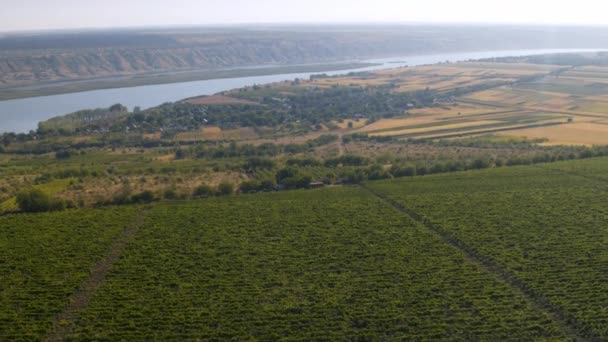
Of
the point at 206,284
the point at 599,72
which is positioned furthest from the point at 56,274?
the point at 599,72

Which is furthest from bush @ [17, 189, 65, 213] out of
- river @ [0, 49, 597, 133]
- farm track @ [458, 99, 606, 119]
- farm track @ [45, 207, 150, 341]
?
farm track @ [458, 99, 606, 119]

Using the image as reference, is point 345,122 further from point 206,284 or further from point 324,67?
point 324,67

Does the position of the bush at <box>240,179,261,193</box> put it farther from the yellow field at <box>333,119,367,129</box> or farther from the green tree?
the yellow field at <box>333,119,367,129</box>

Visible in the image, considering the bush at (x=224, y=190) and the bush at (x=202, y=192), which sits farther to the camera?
the bush at (x=224, y=190)

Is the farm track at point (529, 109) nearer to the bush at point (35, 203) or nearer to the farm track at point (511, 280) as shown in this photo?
the farm track at point (511, 280)

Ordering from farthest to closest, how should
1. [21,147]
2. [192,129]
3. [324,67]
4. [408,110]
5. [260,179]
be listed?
[324,67], [408,110], [192,129], [21,147], [260,179]

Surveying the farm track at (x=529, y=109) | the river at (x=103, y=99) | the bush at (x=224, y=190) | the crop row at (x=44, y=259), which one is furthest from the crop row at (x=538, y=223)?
the river at (x=103, y=99)
